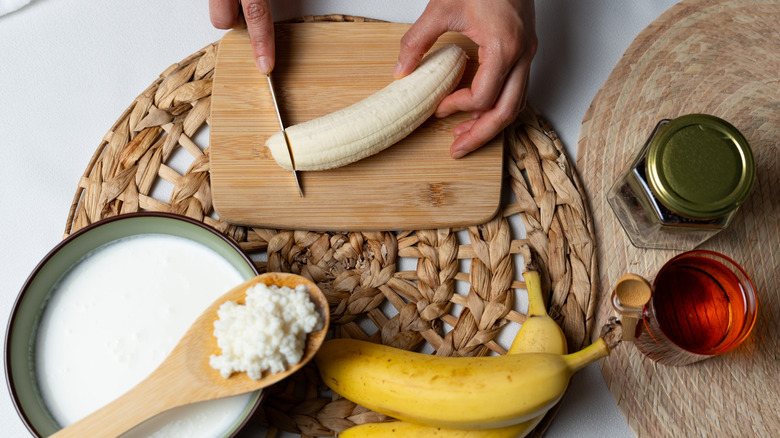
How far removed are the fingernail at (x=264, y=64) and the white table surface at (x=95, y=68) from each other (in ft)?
0.54

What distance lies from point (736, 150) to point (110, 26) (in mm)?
1044

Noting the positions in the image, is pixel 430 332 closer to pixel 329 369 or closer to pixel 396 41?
pixel 329 369

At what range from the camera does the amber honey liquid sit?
767mm

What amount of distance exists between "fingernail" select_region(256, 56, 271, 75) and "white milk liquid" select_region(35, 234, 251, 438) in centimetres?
30

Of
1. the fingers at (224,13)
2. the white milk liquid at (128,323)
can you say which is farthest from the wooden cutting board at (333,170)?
the white milk liquid at (128,323)

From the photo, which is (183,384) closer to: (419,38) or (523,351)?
(523,351)

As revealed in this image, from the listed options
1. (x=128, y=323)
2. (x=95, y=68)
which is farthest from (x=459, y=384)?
(x=95, y=68)

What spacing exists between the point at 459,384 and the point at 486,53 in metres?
0.49

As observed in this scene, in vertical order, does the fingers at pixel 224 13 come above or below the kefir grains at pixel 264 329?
above

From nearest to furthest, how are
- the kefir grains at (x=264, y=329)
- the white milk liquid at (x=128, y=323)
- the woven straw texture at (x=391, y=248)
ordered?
the kefir grains at (x=264, y=329), the white milk liquid at (x=128, y=323), the woven straw texture at (x=391, y=248)

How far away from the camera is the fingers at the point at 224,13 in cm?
90

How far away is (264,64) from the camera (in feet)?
2.92

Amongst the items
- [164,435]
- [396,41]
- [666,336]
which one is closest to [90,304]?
[164,435]

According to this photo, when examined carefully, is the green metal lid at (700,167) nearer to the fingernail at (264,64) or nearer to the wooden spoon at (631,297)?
the wooden spoon at (631,297)
